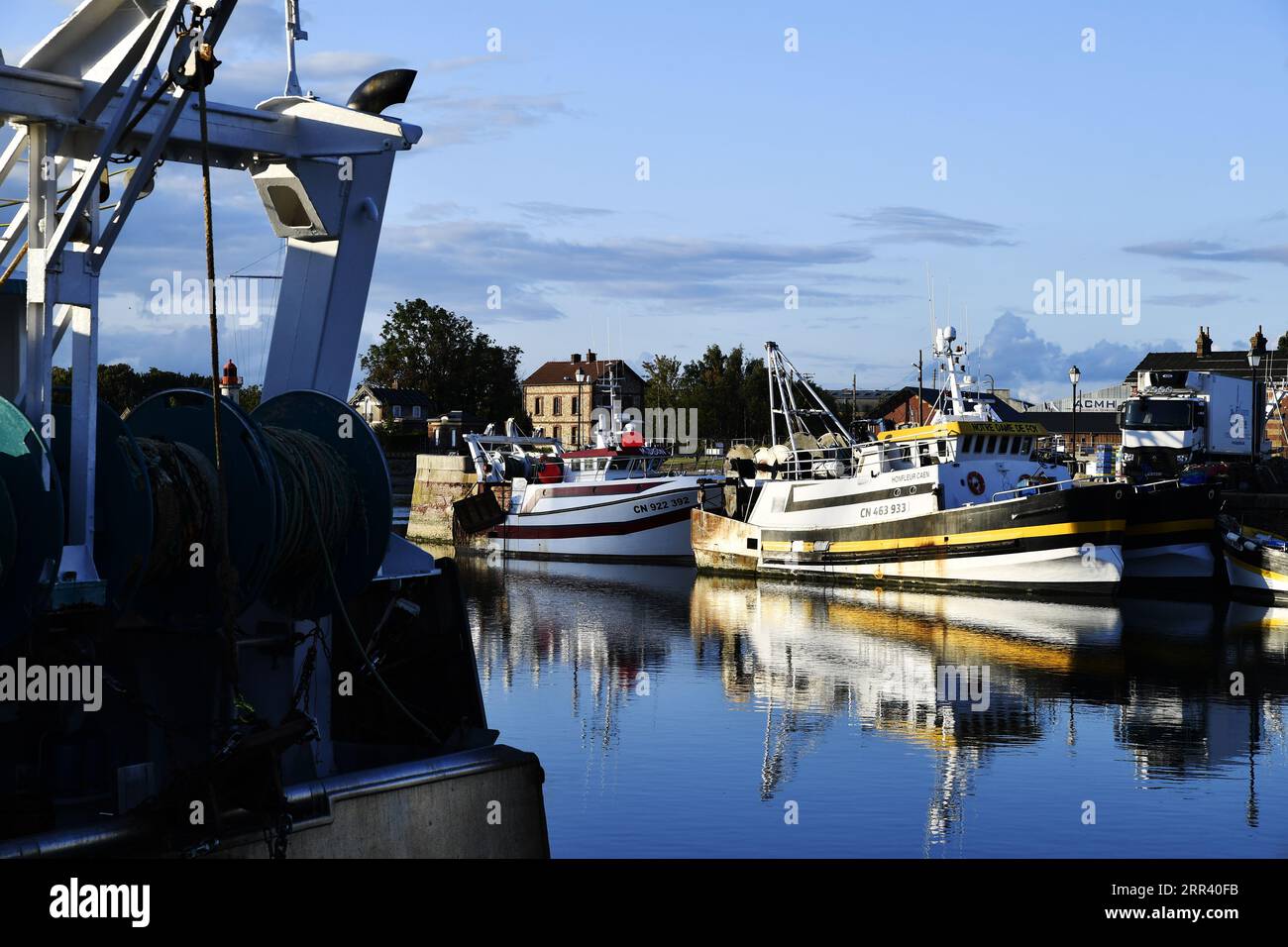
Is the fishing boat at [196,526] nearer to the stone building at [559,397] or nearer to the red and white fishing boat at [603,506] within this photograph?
the red and white fishing boat at [603,506]

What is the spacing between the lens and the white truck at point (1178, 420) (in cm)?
4122

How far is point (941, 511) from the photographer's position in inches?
1367

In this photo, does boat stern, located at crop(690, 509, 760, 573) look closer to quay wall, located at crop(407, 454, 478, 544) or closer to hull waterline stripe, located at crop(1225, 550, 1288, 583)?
hull waterline stripe, located at crop(1225, 550, 1288, 583)

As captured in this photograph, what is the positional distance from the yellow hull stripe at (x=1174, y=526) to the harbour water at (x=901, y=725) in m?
1.76

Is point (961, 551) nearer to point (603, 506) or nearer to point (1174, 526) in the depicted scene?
point (1174, 526)

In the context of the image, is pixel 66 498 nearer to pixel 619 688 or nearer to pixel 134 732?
pixel 134 732

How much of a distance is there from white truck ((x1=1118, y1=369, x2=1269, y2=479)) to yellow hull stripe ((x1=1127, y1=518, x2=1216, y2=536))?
743 centimetres

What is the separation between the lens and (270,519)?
10.4 m

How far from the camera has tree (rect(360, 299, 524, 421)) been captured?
11094 centimetres

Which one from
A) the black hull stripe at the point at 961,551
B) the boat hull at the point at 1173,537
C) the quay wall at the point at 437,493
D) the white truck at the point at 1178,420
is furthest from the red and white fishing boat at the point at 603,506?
the boat hull at the point at 1173,537

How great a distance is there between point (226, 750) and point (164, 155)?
14.5 ft

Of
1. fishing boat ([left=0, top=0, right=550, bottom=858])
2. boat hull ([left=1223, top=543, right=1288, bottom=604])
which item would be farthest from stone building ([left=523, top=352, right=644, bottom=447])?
fishing boat ([left=0, top=0, right=550, bottom=858])
